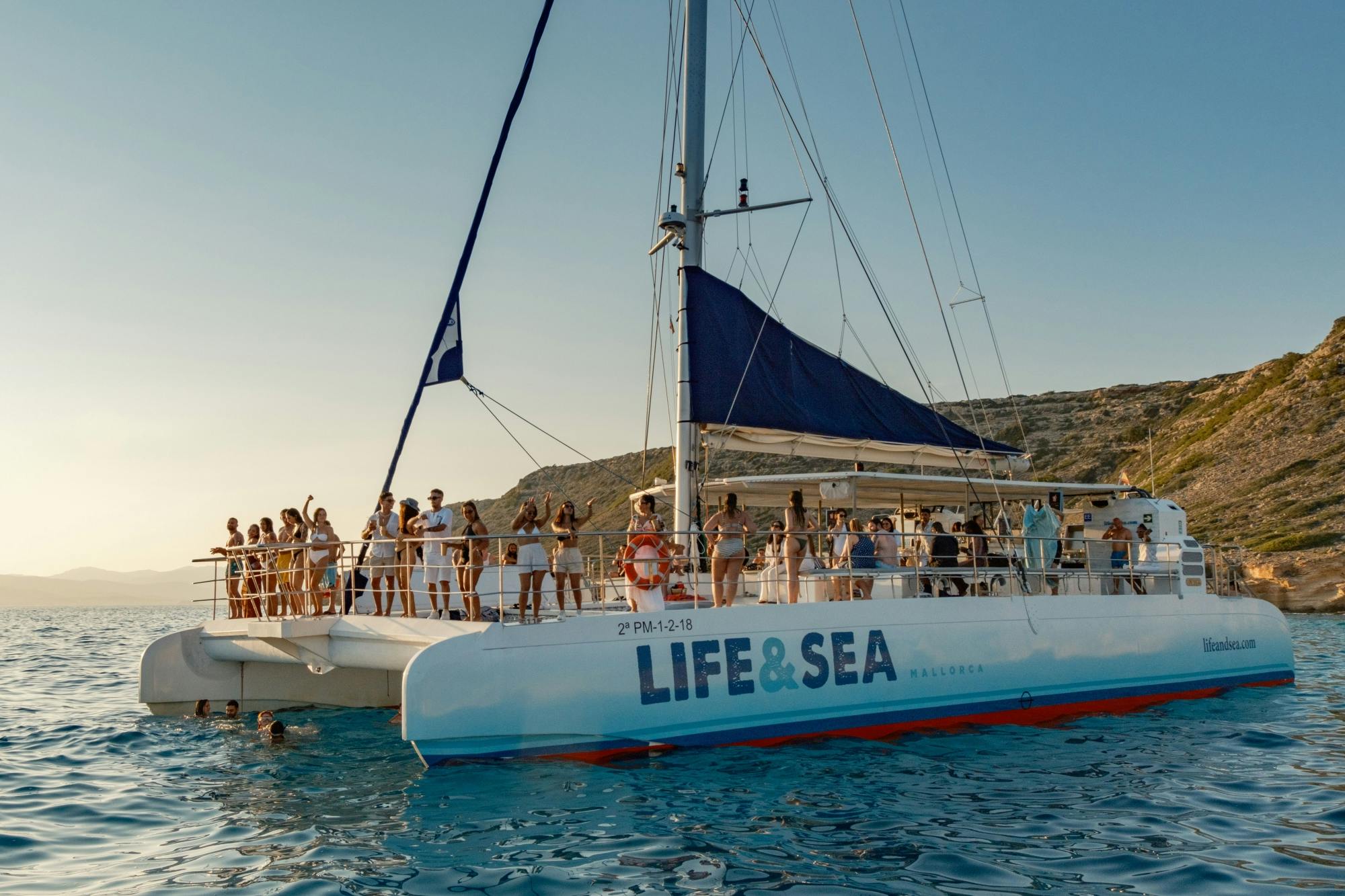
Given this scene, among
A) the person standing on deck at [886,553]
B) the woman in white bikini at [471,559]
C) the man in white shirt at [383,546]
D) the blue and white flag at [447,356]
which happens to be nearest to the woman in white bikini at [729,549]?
the person standing on deck at [886,553]

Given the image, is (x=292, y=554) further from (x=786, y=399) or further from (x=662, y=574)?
(x=786, y=399)

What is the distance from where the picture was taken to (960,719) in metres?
11.5

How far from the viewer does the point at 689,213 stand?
1409 centimetres

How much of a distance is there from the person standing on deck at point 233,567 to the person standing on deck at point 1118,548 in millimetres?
12069

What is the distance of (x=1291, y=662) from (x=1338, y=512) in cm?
3282

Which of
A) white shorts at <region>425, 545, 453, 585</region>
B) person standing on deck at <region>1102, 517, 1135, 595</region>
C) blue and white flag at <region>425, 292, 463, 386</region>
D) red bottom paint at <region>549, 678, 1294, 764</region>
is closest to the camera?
red bottom paint at <region>549, 678, 1294, 764</region>

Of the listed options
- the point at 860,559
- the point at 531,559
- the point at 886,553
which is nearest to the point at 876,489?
the point at 886,553

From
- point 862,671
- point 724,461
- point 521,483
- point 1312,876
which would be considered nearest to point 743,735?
point 862,671

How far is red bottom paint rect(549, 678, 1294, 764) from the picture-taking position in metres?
9.68

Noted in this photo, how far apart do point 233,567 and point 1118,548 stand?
13.5 metres

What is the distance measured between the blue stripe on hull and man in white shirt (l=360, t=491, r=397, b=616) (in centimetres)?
366

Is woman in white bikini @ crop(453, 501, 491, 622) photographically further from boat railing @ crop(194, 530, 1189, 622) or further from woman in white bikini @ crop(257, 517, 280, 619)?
woman in white bikini @ crop(257, 517, 280, 619)

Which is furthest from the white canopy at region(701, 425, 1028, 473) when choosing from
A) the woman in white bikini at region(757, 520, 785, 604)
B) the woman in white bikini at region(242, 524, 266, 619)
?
the woman in white bikini at region(242, 524, 266, 619)

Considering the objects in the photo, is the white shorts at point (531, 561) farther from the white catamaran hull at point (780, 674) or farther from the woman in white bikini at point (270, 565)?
the woman in white bikini at point (270, 565)
